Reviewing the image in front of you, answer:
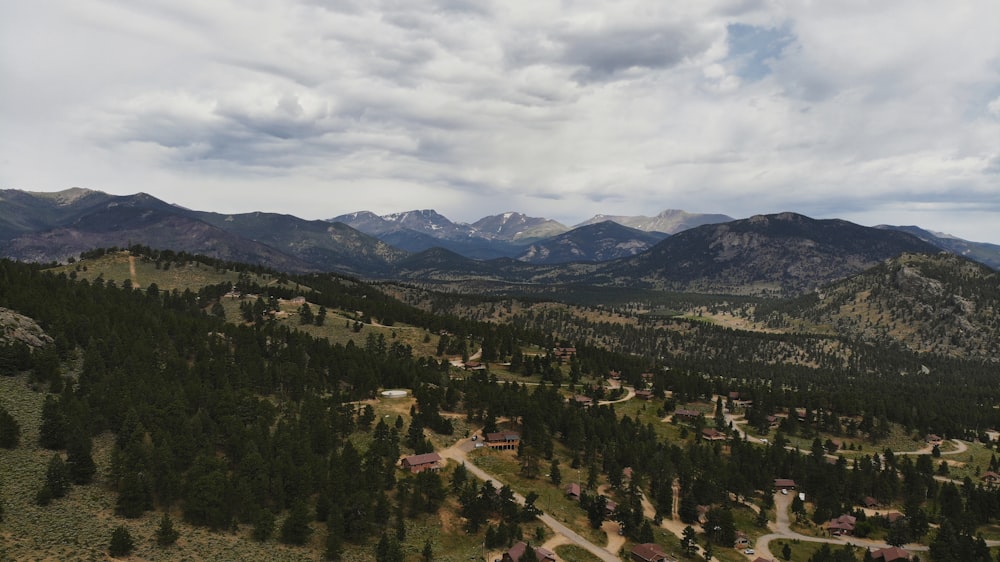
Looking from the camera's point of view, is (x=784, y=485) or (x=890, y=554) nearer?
(x=890, y=554)

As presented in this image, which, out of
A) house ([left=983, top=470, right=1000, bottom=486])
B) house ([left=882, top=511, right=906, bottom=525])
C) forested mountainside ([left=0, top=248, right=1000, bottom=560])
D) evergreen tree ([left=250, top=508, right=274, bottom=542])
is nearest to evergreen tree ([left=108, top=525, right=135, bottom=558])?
forested mountainside ([left=0, top=248, right=1000, bottom=560])

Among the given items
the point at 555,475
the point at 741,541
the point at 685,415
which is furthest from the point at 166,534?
the point at 685,415

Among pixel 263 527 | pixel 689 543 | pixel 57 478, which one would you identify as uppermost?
pixel 57 478

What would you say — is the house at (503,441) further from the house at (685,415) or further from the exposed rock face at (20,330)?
the exposed rock face at (20,330)

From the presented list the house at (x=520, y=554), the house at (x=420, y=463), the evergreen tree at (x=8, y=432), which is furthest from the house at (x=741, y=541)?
the evergreen tree at (x=8, y=432)

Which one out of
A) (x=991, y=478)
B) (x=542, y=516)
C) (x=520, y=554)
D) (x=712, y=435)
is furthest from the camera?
(x=712, y=435)

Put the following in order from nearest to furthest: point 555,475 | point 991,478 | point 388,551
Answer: point 388,551 < point 555,475 < point 991,478

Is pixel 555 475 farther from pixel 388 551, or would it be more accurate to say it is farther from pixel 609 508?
pixel 388 551
